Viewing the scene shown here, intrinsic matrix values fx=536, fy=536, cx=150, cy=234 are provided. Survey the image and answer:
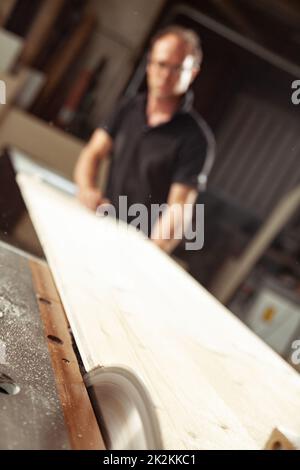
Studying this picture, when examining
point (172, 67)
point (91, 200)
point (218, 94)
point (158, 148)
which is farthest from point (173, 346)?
point (218, 94)

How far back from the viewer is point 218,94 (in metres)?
5.70

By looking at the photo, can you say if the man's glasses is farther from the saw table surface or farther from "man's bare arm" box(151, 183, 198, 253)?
the saw table surface

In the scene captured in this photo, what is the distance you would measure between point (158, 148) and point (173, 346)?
310 centimetres

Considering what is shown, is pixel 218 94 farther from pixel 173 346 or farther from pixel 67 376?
pixel 67 376

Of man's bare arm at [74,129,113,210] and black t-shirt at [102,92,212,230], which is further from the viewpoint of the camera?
black t-shirt at [102,92,212,230]

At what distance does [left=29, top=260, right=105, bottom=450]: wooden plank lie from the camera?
561 mm

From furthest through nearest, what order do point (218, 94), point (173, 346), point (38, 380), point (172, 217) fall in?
point (218, 94) → point (172, 217) → point (173, 346) → point (38, 380)

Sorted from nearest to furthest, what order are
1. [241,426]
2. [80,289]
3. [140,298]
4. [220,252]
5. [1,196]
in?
[241,426] → [80,289] → [140,298] → [1,196] → [220,252]

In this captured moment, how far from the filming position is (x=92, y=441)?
0.55m

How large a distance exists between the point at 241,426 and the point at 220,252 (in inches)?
209

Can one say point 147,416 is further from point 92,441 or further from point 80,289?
point 80,289

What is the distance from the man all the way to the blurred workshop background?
90cm

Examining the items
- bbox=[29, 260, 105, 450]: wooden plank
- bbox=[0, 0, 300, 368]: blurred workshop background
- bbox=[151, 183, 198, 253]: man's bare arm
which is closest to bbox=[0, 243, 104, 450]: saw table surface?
bbox=[29, 260, 105, 450]: wooden plank

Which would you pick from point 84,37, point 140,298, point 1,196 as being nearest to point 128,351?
point 140,298
